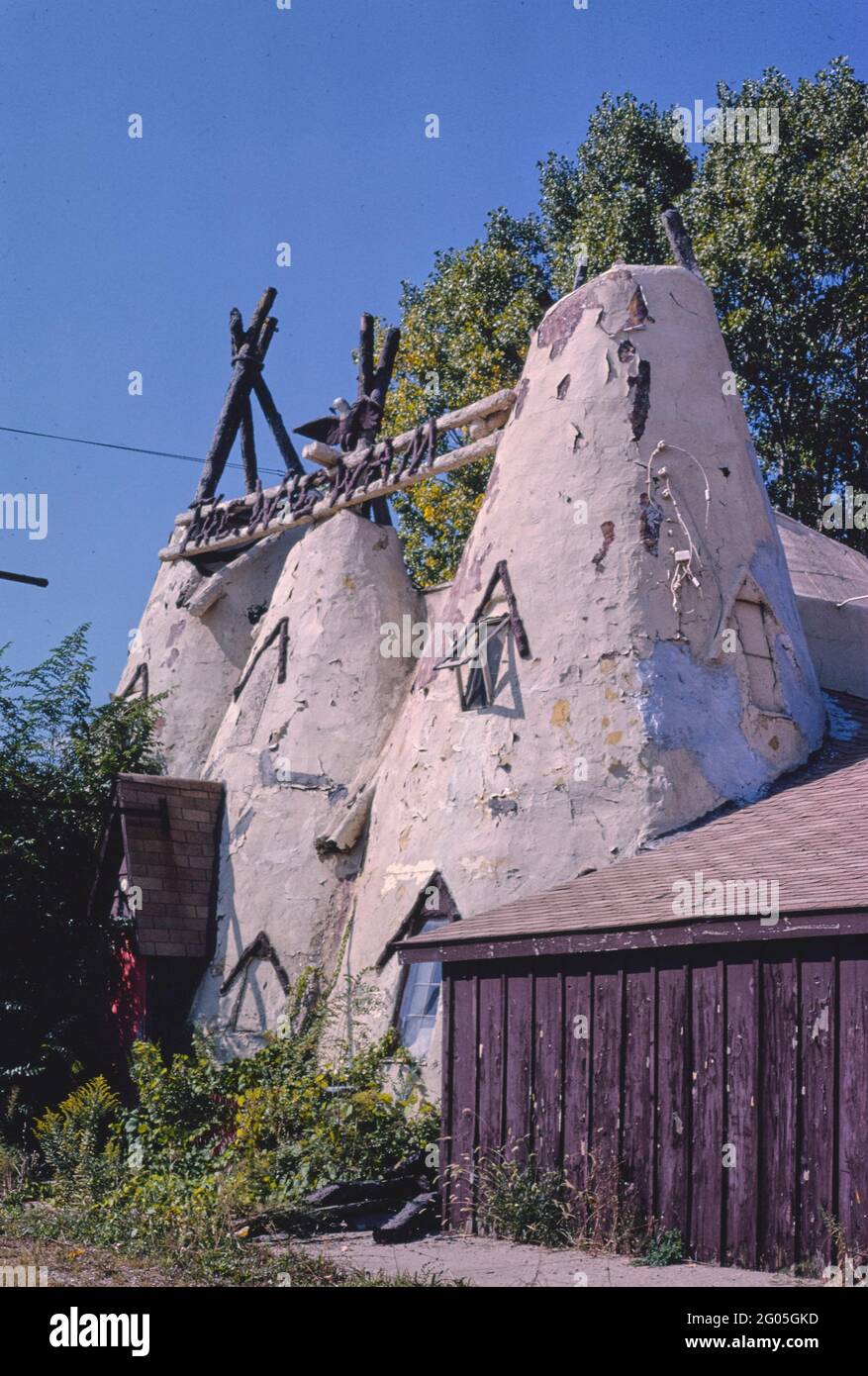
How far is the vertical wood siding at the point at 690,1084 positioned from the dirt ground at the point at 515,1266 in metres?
0.40

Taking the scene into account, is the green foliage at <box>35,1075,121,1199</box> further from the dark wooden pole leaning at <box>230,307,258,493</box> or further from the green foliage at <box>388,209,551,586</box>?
the green foliage at <box>388,209,551,586</box>

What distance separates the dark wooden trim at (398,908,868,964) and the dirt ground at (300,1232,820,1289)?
Answer: 6.45ft

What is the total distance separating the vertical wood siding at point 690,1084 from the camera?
354 inches

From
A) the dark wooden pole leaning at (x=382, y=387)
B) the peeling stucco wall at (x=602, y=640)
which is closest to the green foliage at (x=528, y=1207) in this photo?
the peeling stucco wall at (x=602, y=640)

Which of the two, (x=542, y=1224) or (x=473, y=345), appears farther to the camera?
(x=473, y=345)

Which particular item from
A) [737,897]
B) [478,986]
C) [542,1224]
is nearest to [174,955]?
[478,986]

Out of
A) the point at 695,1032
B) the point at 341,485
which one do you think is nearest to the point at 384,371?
the point at 341,485

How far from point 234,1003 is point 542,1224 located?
20.7ft

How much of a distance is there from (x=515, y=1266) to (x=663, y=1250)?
3.14 feet

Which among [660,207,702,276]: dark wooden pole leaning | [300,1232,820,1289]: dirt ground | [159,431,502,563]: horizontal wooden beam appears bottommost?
[300,1232,820,1289]: dirt ground

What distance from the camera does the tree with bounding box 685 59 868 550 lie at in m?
27.4

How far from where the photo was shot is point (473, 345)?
101ft

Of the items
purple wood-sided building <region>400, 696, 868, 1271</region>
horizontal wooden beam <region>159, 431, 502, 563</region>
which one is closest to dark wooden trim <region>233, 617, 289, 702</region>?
horizontal wooden beam <region>159, 431, 502, 563</region>

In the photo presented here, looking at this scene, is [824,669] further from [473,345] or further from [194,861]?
[473,345]
